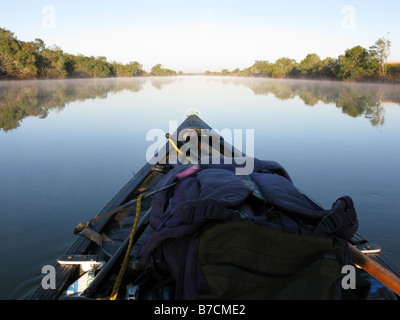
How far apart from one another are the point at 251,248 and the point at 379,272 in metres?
0.69

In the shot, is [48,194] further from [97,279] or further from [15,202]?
[97,279]

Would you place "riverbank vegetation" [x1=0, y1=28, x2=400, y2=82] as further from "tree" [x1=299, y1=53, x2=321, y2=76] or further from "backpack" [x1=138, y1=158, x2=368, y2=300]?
"backpack" [x1=138, y1=158, x2=368, y2=300]

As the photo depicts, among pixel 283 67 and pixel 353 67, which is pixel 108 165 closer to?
pixel 353 67

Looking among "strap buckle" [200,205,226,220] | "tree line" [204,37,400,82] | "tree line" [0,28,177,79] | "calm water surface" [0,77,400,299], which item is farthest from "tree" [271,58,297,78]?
"strap buckle" [200,205,226,220]

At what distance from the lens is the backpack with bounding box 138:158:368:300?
Result: 876 millimetres

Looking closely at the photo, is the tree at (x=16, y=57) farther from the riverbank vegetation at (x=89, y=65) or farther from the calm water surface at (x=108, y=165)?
the calm water surface at (x=108, y=165)

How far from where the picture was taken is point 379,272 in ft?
3.90

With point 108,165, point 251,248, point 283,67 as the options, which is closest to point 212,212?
point 251,248

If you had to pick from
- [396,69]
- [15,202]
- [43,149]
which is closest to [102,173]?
[15,202]

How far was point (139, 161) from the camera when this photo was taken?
4.71m

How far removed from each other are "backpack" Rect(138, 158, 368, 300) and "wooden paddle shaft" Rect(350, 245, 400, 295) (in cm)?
18

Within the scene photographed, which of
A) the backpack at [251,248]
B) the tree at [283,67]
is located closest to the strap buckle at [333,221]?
the backpack at [251,248]

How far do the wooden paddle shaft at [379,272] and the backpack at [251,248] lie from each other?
18 cm

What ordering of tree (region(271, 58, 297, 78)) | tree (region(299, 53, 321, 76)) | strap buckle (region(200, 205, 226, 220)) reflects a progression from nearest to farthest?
strap buckle (region(200, 205, 226, 220))
tree (region(299, 53, 321, 76))
tree (region(271, 58, 297, 78))
